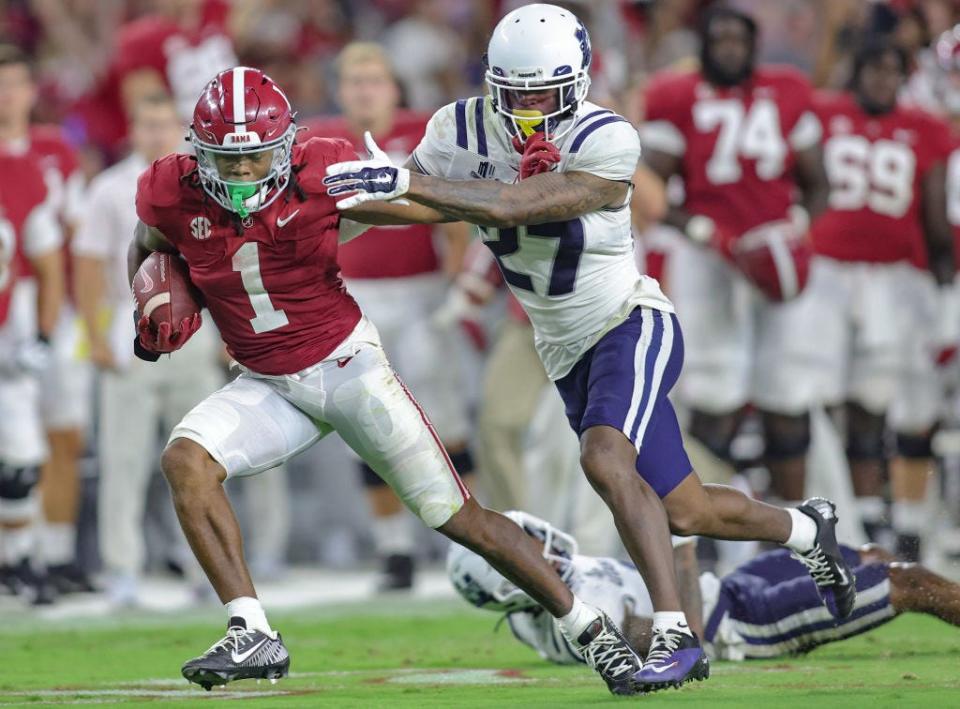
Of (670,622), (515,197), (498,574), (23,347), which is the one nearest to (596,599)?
(498,574)

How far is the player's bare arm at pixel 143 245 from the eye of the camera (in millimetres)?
5241

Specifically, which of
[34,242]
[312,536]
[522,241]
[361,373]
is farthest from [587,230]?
[312,536]

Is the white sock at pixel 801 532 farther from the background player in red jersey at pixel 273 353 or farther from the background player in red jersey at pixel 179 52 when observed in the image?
the background player in red jersey at pixel 179 52

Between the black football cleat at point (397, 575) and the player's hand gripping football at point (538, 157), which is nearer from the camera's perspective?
the player's hand gripping football at point (538, 157)

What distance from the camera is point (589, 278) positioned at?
523cm

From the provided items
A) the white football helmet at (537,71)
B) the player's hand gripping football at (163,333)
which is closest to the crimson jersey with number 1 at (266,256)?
the player's hand gripping football at (163,333)

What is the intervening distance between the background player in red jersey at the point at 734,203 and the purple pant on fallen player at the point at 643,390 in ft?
9.18

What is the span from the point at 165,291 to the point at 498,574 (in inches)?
52.5

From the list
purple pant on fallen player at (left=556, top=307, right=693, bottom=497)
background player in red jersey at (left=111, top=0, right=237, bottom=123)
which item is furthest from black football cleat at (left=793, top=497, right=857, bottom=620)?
background player in red jersey at (left=111, top=0, right=237, bottom=123)

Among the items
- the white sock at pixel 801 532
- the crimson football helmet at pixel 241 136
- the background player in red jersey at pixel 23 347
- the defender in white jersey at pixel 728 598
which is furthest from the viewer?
the background player in red jersey at pixel 23 347

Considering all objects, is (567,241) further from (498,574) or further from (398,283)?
(398,283)

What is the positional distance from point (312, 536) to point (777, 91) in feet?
11.2

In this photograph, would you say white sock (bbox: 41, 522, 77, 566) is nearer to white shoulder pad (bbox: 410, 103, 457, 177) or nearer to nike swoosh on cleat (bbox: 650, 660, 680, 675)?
white shoulder pad (bbox: 410, 103, 457, 177)

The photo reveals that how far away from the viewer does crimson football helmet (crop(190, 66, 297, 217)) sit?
194 inches
